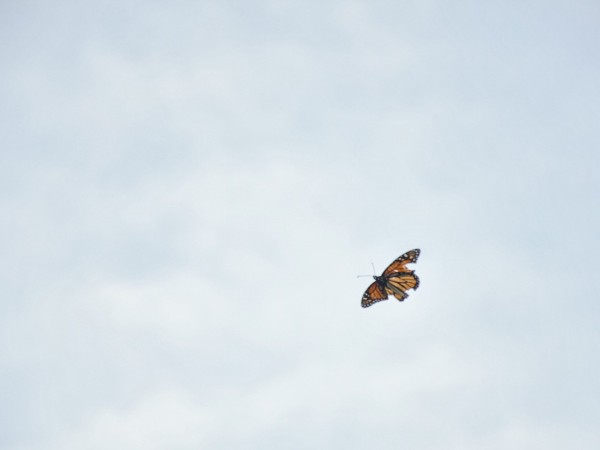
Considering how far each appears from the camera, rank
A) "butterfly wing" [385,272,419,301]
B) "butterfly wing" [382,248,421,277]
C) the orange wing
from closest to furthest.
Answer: "butterfly wing" [385,272,419,301]
"butterfly wing" [382,248,421,277]
the orange wing

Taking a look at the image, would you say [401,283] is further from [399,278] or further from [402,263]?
[402,263]

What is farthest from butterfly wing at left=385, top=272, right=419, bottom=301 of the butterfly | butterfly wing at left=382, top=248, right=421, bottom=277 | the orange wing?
the orange wing

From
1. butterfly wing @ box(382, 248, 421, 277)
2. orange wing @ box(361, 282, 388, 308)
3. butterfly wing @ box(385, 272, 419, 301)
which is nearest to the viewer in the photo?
butterfly wing @ box(385, 272, 419, 301)

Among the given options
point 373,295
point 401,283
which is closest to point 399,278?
point 401,283

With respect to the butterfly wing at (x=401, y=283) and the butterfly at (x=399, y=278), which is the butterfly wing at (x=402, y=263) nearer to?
the butterfly at (x=399, y=278)

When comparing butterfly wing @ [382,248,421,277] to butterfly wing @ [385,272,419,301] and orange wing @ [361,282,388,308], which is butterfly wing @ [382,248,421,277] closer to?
butterfly wing @ [385,272,419,301]
